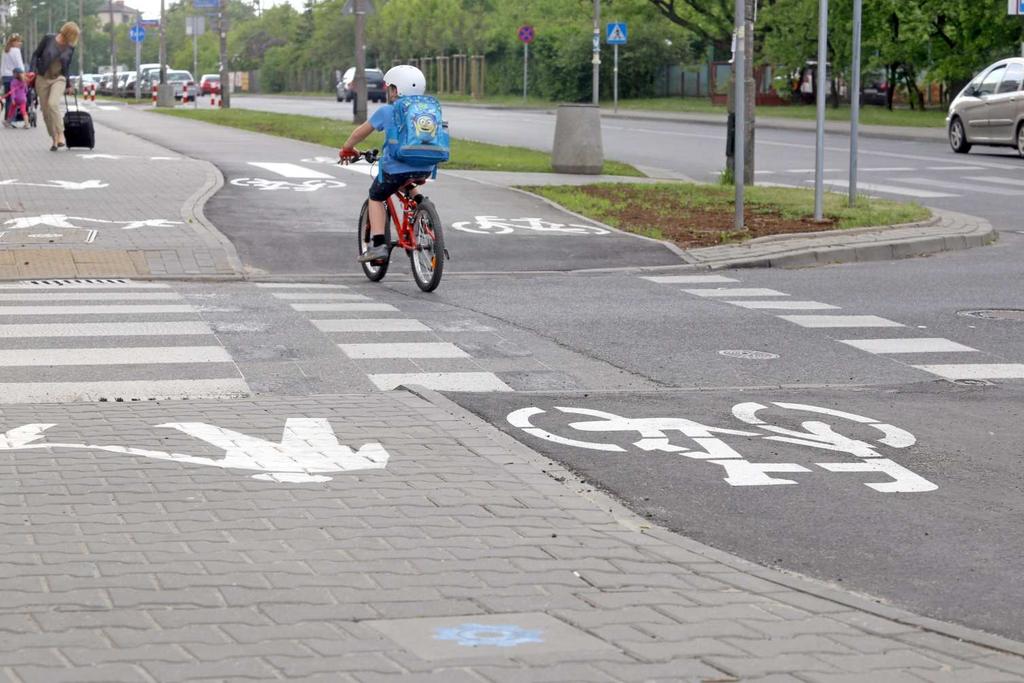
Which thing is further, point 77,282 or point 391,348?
point 77,282

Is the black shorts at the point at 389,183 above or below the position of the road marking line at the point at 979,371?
above

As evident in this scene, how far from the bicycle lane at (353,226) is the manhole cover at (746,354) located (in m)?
4.40

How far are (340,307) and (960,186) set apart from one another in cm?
1465

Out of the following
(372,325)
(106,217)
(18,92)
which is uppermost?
(18,92)

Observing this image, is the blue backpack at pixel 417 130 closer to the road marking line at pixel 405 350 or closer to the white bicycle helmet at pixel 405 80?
the white bicycle helmet at pixel 405 80

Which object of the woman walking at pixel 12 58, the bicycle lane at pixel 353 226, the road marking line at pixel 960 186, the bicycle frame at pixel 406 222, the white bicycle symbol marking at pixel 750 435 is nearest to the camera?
the white bicycle symbol marking at pixel 750 435

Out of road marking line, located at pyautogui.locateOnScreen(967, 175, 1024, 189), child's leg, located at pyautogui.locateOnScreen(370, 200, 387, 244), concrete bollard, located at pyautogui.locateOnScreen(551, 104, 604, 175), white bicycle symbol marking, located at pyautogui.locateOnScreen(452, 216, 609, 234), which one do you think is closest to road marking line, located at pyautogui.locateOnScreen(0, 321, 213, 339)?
child's leg, located at pyautogui.locateOnScreen(370, 200, 387, 244)

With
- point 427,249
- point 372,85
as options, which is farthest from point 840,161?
point 372,85

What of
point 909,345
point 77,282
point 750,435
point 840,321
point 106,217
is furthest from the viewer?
point 106,217

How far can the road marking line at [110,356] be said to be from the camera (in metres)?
9.59

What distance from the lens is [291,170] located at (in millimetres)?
24031

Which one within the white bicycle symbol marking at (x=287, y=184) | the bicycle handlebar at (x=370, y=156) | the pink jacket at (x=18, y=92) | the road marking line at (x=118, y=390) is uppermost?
the pink jacket at (x=18, y=92)

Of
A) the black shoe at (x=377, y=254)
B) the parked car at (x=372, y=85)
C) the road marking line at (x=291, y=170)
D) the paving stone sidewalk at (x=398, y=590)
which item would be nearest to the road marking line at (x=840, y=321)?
the black shoe at (x=377, y=254)

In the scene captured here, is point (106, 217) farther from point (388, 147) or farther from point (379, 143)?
point (379, 143)
